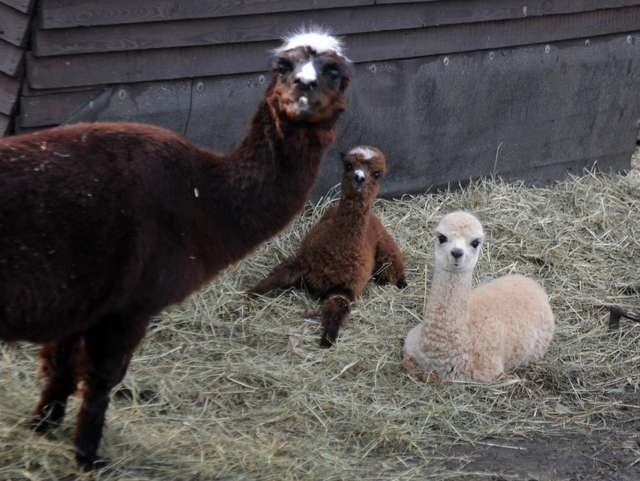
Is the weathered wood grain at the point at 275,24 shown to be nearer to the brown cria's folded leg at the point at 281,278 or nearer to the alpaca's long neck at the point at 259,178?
the brown cria's folded leg at the point at 281,278

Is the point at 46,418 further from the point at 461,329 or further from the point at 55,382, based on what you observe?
the point at 461,329

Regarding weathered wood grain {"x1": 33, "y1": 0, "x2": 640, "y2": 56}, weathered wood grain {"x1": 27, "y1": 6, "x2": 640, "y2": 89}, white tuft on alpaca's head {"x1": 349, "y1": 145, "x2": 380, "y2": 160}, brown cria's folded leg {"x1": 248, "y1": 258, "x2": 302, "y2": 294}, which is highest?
weathered wood grain {"x1": 33, "y1": 0, "x2": 640, "y2": 56}

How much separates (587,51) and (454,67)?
1.38 m

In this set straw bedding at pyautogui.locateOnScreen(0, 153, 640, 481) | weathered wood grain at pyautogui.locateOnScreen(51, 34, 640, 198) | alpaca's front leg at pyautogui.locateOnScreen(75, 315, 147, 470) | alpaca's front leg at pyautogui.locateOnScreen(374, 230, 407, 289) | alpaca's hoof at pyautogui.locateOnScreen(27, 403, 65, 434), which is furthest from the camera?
weathered wood grain at pyautogui.locateOnScreen(51, 34, 640, 198)

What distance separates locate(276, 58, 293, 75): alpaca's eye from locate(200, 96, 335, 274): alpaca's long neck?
0.48 feet

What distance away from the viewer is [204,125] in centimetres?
723

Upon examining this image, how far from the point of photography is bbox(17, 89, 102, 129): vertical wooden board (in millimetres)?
6410

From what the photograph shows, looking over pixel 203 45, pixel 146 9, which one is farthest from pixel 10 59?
pixel 203 45

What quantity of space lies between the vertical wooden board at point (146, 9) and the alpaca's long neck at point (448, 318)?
2266mm

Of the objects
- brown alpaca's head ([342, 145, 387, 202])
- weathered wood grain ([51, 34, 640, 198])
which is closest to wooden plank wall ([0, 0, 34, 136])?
weathered wood grain ([51, 34, 640, 198])

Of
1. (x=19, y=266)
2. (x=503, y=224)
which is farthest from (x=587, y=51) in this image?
(x=19, y=266)

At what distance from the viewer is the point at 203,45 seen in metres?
7.03

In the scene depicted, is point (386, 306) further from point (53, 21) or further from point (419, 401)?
point (53, 21)

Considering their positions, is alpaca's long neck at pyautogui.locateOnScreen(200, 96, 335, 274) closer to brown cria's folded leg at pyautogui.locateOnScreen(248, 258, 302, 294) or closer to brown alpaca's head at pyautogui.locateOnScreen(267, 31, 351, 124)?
brown alpaca's head at pyautogui.locateOnScreen(267, 31, 351, 124)
